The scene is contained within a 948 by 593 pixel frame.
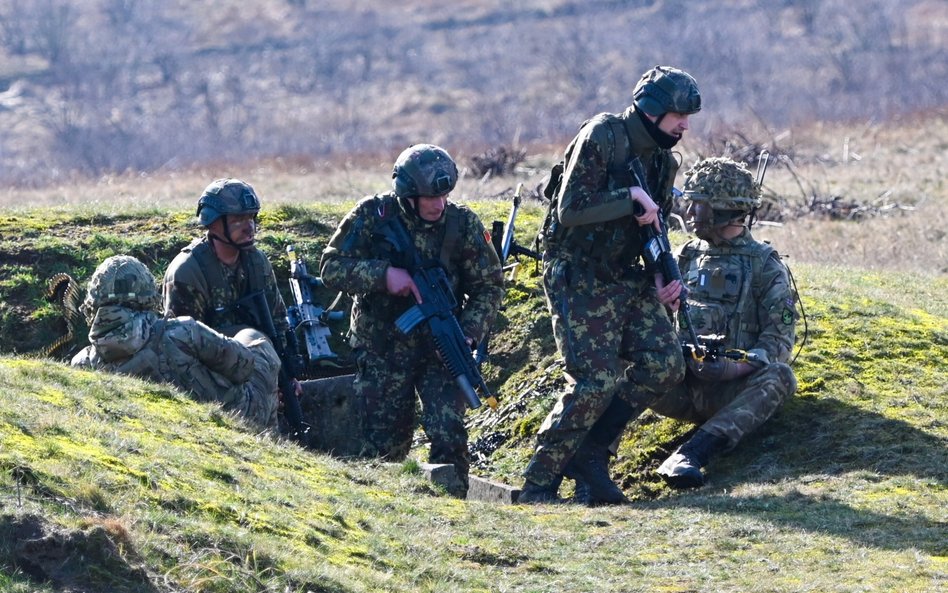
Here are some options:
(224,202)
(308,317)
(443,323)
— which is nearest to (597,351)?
(443,323)

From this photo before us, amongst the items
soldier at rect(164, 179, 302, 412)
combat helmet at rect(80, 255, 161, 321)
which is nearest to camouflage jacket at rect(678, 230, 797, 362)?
soldier at rect(164, 179, 302, 412)

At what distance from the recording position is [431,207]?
9.19m

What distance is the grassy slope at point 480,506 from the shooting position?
18.8 ft

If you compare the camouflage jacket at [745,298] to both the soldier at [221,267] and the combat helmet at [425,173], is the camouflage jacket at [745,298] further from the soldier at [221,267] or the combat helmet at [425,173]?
the soldier at [221,267]

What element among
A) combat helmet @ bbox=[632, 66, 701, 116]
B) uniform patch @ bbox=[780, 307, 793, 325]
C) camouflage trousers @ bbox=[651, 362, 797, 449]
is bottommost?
camouflage trousers @ bbox=[651, 362, 797, 449]

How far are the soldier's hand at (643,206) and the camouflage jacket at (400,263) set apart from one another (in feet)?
4.16

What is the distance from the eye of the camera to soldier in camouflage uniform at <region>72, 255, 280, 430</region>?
28.0 ft

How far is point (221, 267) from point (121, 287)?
1231 mm

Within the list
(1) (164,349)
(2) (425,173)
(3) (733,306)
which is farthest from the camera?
(3) (733,306)

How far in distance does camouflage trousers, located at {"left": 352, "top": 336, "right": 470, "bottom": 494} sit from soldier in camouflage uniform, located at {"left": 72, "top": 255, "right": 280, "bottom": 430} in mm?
607

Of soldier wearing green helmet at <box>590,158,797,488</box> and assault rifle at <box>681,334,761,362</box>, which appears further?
soldier wearing green helmet at <box>590,158,797,488</box>

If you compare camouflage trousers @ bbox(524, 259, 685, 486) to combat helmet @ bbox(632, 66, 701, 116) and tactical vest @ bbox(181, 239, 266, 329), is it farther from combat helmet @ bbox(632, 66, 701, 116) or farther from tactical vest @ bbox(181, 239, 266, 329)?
tactical vest @ bbox(181, 239, 266, 329)

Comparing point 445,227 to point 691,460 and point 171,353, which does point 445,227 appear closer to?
point 171,353

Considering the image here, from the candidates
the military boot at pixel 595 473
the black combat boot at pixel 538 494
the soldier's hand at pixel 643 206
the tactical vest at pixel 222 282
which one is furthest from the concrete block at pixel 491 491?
the tactical vest at pixel 222 282
